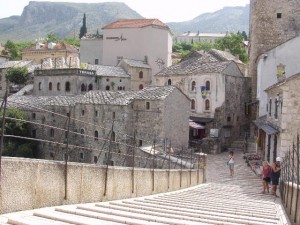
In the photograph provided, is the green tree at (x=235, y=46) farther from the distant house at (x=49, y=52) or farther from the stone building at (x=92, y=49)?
the distant house at (x=49, y=52)

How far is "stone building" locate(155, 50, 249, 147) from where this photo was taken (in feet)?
152

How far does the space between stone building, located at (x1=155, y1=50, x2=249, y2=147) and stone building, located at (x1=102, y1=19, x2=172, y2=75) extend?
1295 cm

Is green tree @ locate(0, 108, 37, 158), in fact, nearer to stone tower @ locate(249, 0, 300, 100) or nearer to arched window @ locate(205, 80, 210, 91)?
arched window @ locate(205, 80, 210, 91)

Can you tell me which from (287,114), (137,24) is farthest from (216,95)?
(137,24)

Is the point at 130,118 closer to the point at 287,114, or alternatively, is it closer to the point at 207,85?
the point at 207,85

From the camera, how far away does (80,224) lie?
723cm

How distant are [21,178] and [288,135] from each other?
19203 mm

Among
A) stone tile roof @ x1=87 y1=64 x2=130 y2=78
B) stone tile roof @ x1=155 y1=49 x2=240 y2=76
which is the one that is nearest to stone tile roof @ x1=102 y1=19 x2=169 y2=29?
stone tile roof @ x1=87 y1=64 x2=130 y2=78

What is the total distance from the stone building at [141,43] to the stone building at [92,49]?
5.39 meters

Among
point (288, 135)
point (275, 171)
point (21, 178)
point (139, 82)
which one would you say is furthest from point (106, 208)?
point (139, 82)

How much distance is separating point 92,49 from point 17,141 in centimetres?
2597

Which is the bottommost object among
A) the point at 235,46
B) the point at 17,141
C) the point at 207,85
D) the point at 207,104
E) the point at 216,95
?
the point at 17,141

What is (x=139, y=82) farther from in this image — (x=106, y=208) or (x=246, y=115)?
(x=106, y=208)

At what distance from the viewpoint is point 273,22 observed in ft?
148
